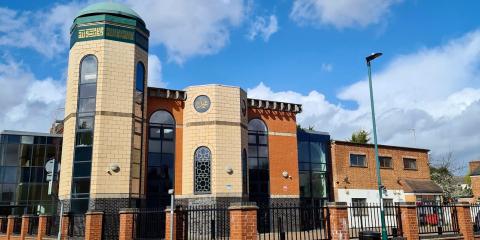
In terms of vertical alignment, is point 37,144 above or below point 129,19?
below

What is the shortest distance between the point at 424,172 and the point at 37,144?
31264 mm

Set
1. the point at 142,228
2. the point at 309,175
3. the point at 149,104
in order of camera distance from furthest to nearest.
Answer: the point at 309,175, the point at 149,104, the point at 142,228

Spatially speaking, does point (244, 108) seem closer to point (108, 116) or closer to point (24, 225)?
point (108, 116)

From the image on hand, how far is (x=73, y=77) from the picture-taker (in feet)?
80.3

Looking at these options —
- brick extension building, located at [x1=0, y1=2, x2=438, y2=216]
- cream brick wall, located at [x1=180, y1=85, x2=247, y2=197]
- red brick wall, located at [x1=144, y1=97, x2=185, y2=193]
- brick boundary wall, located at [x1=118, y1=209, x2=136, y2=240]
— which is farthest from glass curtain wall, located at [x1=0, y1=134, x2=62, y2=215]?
brick boundary wall, located at [x1=118, y1=209, x2=136, y2=240]

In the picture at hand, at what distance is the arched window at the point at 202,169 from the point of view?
26.2 m

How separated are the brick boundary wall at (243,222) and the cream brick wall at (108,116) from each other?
37.6 feet

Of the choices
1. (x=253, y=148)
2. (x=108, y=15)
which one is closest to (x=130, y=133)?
(x=108, y=15)

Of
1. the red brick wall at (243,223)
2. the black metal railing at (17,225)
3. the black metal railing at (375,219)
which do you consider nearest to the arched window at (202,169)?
the black metal railing at (375,219)

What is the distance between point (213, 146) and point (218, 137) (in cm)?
63

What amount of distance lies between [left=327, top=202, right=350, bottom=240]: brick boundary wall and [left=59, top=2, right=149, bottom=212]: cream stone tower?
12.5m

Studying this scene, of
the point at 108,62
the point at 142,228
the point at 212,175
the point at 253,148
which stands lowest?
the point at 142,228

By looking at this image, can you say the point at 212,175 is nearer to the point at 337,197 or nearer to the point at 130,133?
the point at 130,133

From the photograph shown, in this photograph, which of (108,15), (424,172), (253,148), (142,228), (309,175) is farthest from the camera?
(424,172)
